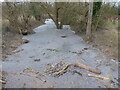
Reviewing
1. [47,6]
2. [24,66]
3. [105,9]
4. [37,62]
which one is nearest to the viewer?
[24,66]

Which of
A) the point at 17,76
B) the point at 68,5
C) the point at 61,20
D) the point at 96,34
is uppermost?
the point at 68,5

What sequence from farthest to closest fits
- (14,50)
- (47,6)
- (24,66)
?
(47,6) → (14,50) → (24,66)

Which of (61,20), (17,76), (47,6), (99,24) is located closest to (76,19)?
(99,24)

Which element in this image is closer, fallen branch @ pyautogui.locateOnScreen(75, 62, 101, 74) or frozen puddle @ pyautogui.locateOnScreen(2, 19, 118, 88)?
frozen puddle @ pyautogui.locateOnScreen(2, 19, 118, 88)

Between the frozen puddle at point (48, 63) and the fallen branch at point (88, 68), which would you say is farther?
the fallen branch at point (88, 68)

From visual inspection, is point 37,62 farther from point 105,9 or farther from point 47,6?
point 47,6

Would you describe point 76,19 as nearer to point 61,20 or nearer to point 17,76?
point 61,20

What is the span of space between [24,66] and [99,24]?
615cm

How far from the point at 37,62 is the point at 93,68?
200 cm

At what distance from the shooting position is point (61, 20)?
474 inches

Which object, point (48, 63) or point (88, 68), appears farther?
point (48, 63)

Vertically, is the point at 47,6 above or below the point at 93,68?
above

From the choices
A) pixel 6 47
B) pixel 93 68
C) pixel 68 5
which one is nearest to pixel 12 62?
pixel 6 47

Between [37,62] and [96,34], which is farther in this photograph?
[96,34]
